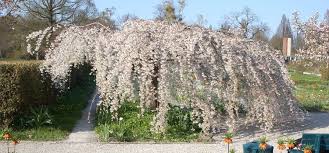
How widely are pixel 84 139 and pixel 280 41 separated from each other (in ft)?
132

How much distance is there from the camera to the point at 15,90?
9.61 m

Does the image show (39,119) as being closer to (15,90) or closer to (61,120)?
(15,90)

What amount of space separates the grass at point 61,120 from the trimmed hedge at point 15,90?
38 centimetres

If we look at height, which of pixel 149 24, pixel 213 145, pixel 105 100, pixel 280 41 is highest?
pixel 280 41

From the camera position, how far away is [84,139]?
30.6ft

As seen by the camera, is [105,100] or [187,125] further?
[187,125]

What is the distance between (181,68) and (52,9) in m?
27.9

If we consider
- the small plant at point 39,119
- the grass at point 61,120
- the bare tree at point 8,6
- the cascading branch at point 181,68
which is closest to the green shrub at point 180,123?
the cascading branch at point 181,68

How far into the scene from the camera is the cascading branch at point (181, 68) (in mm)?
8289

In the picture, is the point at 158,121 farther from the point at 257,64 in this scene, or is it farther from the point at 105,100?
the point at 257,64

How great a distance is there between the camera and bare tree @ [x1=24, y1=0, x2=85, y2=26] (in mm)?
34688

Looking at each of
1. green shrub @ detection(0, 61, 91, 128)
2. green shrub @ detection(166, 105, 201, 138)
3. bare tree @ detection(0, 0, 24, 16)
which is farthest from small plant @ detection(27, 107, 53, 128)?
bare tree @ detection(0, 0, 24, 16)

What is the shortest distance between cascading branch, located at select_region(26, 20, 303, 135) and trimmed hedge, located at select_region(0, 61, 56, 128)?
1.87 feet

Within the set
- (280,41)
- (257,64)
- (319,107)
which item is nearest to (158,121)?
(257,64)
